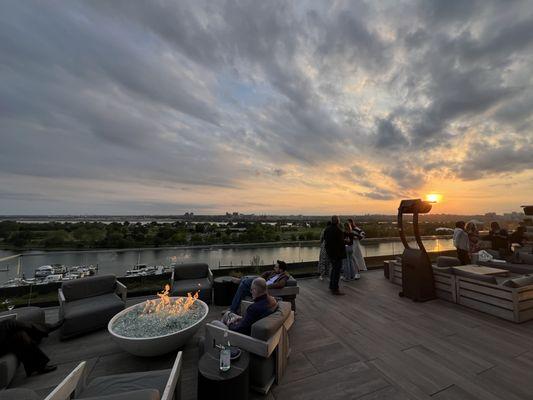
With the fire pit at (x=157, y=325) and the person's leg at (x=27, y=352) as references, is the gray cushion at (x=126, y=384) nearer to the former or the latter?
the fire pit at (x=157, y=325)

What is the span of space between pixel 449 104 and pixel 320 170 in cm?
495

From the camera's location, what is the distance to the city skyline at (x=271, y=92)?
4.32 meters

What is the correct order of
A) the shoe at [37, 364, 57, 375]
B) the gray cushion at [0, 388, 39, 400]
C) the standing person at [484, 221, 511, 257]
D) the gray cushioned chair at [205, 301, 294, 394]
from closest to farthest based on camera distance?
the gray cushion at [0, 388, 39, 400], the gray cushioned chair at [205, 301, 294, 394], the shoe at [37, 364, 57, 375], the standing person at [484, 221, 511, 257]

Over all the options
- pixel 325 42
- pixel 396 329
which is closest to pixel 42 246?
pixel 396 329

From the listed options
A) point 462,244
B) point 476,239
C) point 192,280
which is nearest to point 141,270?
point 192,280

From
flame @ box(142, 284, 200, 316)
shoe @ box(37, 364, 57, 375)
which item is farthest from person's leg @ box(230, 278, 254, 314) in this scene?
shoe @ box(37, 364, 57, 375)

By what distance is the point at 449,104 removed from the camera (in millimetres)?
6262

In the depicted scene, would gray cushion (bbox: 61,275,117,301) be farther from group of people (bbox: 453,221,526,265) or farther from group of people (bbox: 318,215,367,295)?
group of people (bbox: 453,221,526,265)

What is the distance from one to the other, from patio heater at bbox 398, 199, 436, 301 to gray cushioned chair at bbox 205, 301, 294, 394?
3.57 m

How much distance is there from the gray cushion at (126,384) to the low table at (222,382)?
0.29 metres

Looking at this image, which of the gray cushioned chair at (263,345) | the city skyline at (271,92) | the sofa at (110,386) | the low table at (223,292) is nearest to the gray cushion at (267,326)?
the gray cushioned chair at (263,345)

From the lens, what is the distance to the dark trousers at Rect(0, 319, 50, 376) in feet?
7.41

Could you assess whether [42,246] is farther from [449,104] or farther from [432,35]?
[449,104]

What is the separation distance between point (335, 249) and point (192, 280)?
10.7 ft
